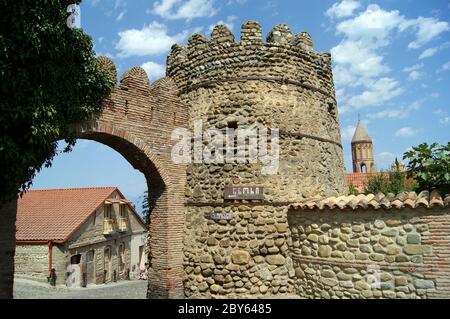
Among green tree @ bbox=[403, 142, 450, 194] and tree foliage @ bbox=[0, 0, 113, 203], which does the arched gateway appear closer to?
tree foliage @ bbox=[0, 0, 113, 203]

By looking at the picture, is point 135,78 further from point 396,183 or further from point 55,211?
point 55,211

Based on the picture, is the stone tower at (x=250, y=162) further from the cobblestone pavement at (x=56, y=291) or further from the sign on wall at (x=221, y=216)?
the cobblestone pavement at (x=56, y=291)

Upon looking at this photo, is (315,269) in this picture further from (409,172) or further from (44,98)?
(44,98)

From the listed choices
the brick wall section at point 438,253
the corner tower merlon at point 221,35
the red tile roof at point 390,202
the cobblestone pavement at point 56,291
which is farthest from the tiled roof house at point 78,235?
the brick wall section at point 438,253

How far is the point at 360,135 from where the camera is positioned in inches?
2138

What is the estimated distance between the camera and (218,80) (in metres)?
9.75

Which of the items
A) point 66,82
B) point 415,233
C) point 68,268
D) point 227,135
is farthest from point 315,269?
point 68,268

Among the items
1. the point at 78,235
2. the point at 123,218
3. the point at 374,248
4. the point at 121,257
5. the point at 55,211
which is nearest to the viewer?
the point at 374,248

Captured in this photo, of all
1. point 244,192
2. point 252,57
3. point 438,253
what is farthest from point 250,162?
Result: point 438,253

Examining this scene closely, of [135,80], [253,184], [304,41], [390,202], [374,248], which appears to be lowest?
[374,248]

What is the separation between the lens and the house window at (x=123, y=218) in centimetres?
2500

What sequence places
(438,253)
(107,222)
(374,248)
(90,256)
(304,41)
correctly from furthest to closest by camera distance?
(107,222) → (90,256) → (304,41) → (374,248) → (438,253)

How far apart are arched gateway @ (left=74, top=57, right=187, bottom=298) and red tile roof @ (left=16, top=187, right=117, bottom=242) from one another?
11009 mm

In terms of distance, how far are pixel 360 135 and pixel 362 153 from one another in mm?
3120
